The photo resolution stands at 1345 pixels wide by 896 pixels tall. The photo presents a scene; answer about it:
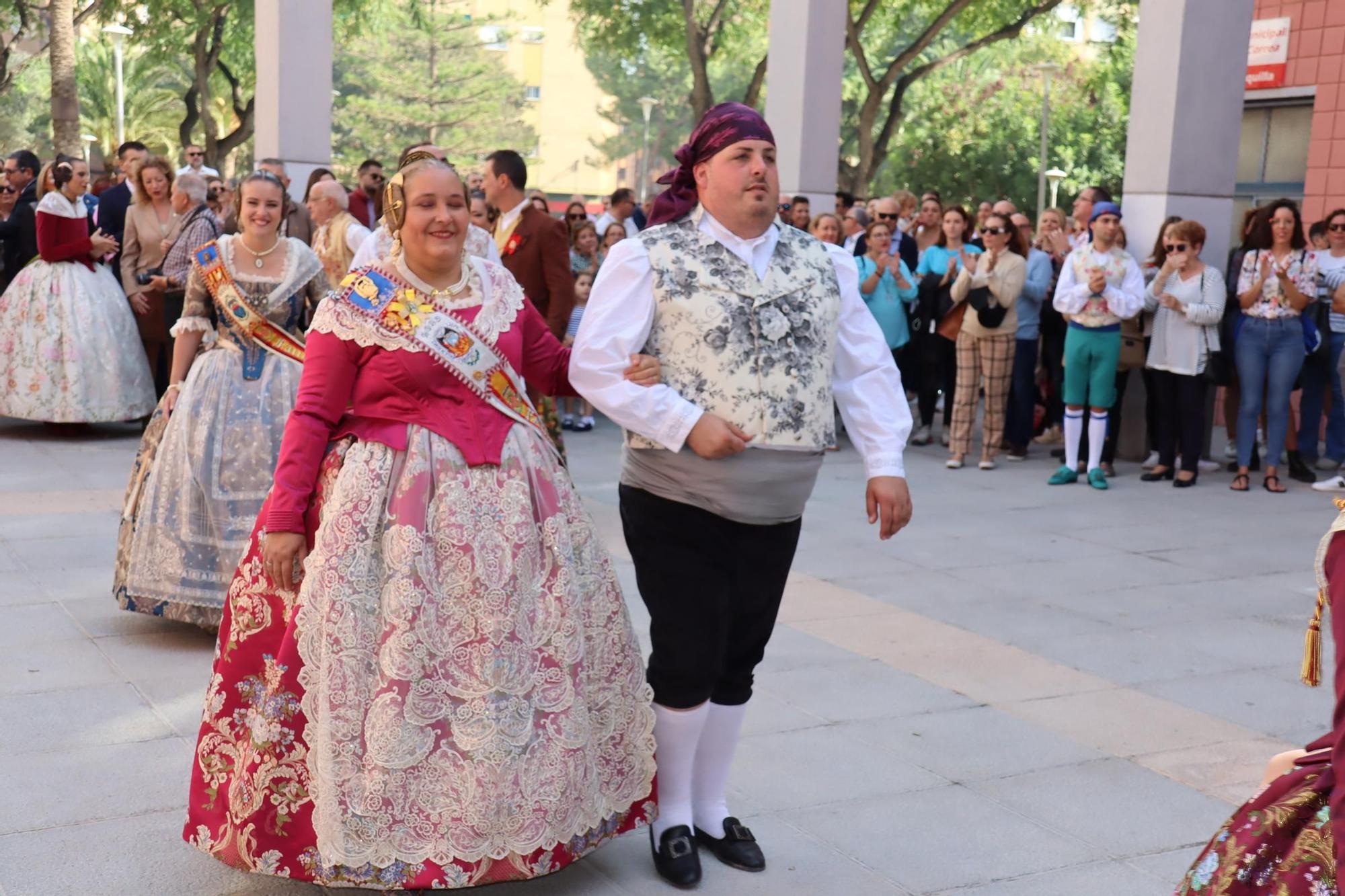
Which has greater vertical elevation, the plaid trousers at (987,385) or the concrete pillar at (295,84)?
the concrete pillar at (295,84)

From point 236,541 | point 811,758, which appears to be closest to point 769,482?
point 811,758

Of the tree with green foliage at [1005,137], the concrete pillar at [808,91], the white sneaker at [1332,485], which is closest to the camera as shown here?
the white sneaker at [1332,485]

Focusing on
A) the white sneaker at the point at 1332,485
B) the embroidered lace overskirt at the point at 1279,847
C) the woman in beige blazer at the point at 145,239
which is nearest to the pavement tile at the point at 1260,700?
the embroidered lace overskirt at the point at 1279,847

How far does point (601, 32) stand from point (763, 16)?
9.93 ft

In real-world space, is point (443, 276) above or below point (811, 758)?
above

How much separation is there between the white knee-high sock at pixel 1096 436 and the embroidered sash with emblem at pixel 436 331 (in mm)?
7080

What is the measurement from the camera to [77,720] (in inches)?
190

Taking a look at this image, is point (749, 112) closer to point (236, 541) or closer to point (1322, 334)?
point (236, 541)

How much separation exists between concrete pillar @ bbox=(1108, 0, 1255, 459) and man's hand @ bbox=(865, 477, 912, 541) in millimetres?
7752

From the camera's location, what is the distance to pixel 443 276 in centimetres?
370

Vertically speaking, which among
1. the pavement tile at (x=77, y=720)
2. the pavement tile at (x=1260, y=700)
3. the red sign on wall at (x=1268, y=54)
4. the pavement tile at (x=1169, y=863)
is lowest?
the pavement tile at (x=77, y=720)

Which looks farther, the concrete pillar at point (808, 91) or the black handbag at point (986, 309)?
the concrete pillar at point (808, 91)

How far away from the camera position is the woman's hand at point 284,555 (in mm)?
3471

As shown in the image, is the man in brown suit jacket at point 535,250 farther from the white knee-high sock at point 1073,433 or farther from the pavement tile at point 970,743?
the white knee-high sock at point 1073,433
